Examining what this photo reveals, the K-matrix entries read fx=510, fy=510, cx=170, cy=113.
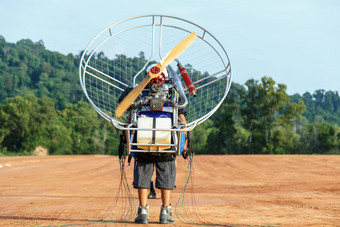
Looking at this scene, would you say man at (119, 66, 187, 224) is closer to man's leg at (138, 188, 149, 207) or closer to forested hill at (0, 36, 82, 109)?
man's leg at (138, 188, 149, 207)

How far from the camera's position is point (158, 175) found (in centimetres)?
745

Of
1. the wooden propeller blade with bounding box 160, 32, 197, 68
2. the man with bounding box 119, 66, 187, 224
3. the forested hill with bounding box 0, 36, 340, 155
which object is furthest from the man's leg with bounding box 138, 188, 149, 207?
the forested hill with bounding box 0, 36, 340, 155

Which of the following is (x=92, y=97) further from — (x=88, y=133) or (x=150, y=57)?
(x=88, y=133)

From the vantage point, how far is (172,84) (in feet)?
24.8

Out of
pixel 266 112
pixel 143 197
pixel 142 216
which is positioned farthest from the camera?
pixel 266 112

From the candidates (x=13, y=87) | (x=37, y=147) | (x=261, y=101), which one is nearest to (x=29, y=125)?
(x=37, y=147)

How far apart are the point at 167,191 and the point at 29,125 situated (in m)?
70.3

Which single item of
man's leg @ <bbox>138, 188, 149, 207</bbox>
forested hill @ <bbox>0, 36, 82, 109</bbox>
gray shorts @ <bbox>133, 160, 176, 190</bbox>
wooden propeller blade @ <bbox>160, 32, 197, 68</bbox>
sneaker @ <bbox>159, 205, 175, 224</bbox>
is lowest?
sneaker @ <bbox>159, 205, 175, 224</bbox>

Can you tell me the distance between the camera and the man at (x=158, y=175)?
7281mm

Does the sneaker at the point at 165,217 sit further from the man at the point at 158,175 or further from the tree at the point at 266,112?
the tree at the point at 266,112

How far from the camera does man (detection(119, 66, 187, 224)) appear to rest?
728cm

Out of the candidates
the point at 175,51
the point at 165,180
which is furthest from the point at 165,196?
the point at 175,51

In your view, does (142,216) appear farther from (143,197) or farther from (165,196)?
(165,196)

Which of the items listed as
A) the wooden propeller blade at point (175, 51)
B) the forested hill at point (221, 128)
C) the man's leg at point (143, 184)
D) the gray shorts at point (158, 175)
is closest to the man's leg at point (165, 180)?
the gray shorts at point (158, 175)
